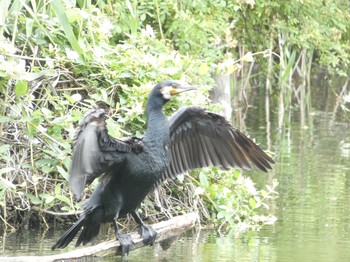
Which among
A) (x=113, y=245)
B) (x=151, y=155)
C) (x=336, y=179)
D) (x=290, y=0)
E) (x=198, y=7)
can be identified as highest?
(x=290, y=0)

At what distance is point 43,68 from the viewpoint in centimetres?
928

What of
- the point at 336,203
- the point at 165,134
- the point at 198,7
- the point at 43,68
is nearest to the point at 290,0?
the point at 198,7

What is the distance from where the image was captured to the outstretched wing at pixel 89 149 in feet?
22.6

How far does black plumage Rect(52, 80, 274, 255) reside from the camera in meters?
6.99

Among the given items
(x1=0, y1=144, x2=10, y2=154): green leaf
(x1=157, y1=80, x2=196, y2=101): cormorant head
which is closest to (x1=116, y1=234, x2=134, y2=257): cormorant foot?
(x1=157, y1=80, x2=196, y2=101): cormorant head

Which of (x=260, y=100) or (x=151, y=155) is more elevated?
(x=260, y=100)

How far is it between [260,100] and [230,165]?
15757 millimetres

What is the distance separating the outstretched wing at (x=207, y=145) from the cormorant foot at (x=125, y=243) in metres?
0.86

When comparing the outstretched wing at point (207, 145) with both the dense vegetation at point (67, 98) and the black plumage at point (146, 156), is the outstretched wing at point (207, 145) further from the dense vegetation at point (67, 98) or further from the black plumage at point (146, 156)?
the dense vegetation at point (67, 98)

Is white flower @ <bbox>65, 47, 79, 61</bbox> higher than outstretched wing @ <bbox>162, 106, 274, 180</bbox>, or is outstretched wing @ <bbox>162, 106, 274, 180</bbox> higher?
white flower @ <bbox>65, 47, 79, 61</bbox>

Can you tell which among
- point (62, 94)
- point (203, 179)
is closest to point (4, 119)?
point (62, 94)

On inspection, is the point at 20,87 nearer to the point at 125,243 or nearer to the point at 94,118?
the point at 94,118

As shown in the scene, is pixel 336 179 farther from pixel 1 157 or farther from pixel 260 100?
pixel 260 100

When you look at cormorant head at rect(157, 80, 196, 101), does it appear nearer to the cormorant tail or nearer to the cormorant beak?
the cormorant beak
